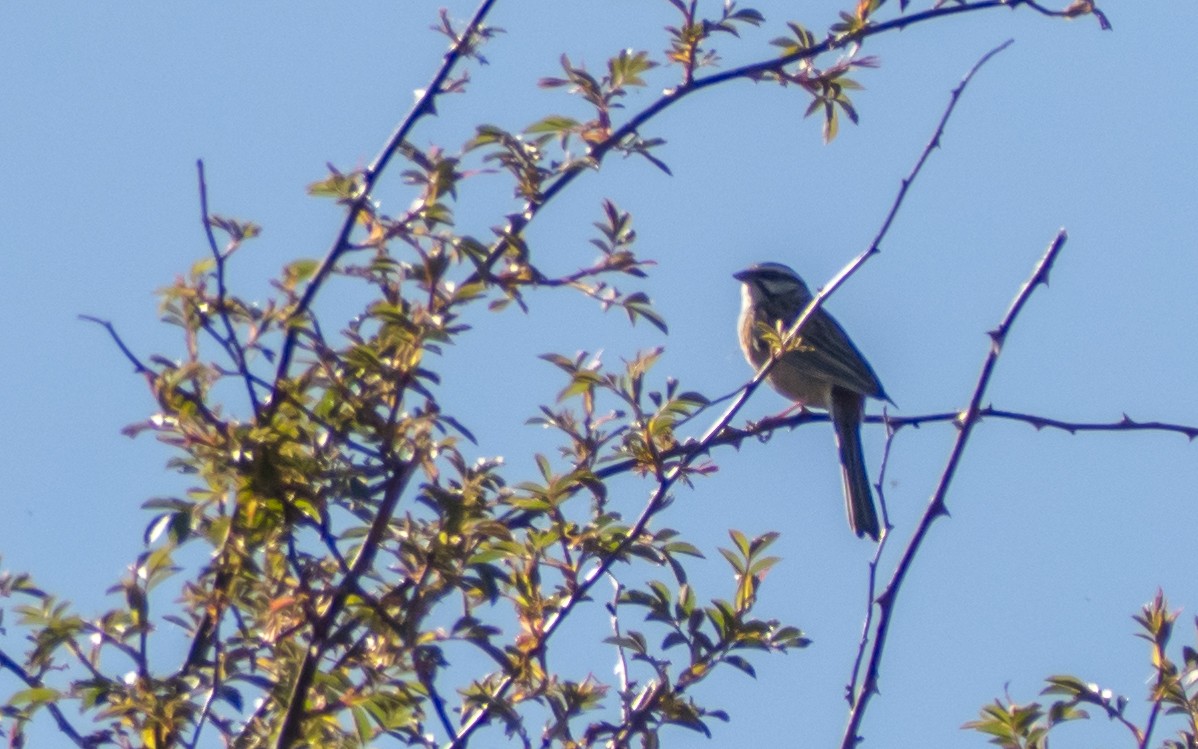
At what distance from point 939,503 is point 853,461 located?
6.13 m

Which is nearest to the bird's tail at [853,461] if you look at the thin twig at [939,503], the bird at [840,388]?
the bird at [840,388]

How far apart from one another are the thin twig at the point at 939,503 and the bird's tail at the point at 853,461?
5374 mm

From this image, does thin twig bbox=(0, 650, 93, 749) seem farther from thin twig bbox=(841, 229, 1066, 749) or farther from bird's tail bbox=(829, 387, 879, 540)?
bird's tail bbox=(829, 387, 879, 540)

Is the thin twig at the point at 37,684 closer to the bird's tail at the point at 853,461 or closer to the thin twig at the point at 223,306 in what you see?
the thin twig at the point at 223,306

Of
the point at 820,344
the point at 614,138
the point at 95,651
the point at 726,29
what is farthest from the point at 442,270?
the point at 820,344

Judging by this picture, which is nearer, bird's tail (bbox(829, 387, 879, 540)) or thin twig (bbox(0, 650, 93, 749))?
thin twig (bbox(0, 650, 93, 749))

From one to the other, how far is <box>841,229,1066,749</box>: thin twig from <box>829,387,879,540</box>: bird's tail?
5.37 meters

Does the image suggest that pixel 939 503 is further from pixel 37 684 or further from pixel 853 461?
pixel 853 461

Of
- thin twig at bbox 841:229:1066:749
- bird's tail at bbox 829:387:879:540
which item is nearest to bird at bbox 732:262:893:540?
bird's tail at bbox 829:387:879:540

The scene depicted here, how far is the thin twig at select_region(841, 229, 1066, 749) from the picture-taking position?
2.61 m

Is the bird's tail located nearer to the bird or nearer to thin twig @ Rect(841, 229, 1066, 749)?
the bird

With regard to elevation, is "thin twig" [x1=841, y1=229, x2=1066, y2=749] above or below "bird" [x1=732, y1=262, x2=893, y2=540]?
below

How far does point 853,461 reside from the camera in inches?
352

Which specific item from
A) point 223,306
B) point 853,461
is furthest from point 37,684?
point 853,461
